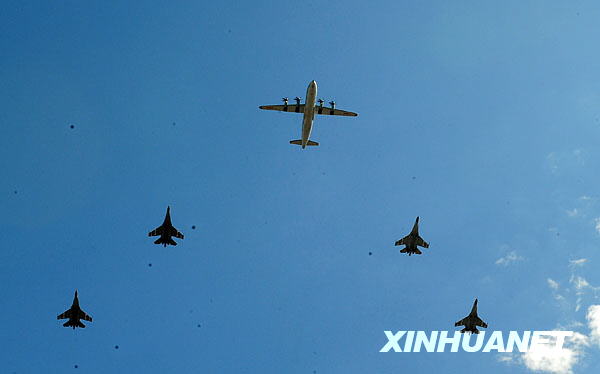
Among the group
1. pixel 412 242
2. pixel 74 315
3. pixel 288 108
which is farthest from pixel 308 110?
pixel 74 315

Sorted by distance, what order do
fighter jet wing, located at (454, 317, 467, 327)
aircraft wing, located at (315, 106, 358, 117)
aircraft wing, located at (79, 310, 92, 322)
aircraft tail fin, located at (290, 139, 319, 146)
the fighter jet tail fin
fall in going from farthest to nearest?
aircraft tail fin, located at (290, 139, 319, 146), aircraft wing, located at (315, 106, 358, 117), fighter jet wing, located at (454, 317, 467, 327), the fighter jet tail fin, aircraft wing, located at (79, 310, 92, 322)

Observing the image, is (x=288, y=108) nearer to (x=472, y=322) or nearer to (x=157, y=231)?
(x=157, y=231)

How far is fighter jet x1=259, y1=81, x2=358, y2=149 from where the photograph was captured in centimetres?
8705

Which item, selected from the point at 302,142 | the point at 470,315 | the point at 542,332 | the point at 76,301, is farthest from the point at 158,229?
the point at 542,332

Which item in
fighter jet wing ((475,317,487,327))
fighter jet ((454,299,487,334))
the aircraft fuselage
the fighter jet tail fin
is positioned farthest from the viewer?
the aircraft fuselage

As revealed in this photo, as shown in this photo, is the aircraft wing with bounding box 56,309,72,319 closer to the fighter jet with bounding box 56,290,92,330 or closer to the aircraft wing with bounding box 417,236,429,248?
the fighter jet with bounding box 56,290,92,330

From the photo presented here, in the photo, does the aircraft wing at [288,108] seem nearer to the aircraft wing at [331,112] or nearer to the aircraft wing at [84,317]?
the aircraft wing at [331,112]

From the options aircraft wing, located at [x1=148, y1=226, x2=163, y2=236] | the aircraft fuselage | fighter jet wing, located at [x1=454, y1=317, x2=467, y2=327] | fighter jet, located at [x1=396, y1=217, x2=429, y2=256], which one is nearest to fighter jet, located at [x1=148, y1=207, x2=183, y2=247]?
aircraft wing, located at [x1=148, y1=226, x2=163, y2=236]

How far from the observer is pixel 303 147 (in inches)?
3782

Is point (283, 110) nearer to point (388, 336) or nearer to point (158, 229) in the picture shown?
point (158, 229)

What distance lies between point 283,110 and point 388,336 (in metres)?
41.7

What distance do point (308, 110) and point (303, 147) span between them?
352 inches

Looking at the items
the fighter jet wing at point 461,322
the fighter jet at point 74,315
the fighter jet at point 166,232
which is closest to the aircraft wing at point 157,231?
the fighter jet at point 166,232

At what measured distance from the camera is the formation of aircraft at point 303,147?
79375 mm
